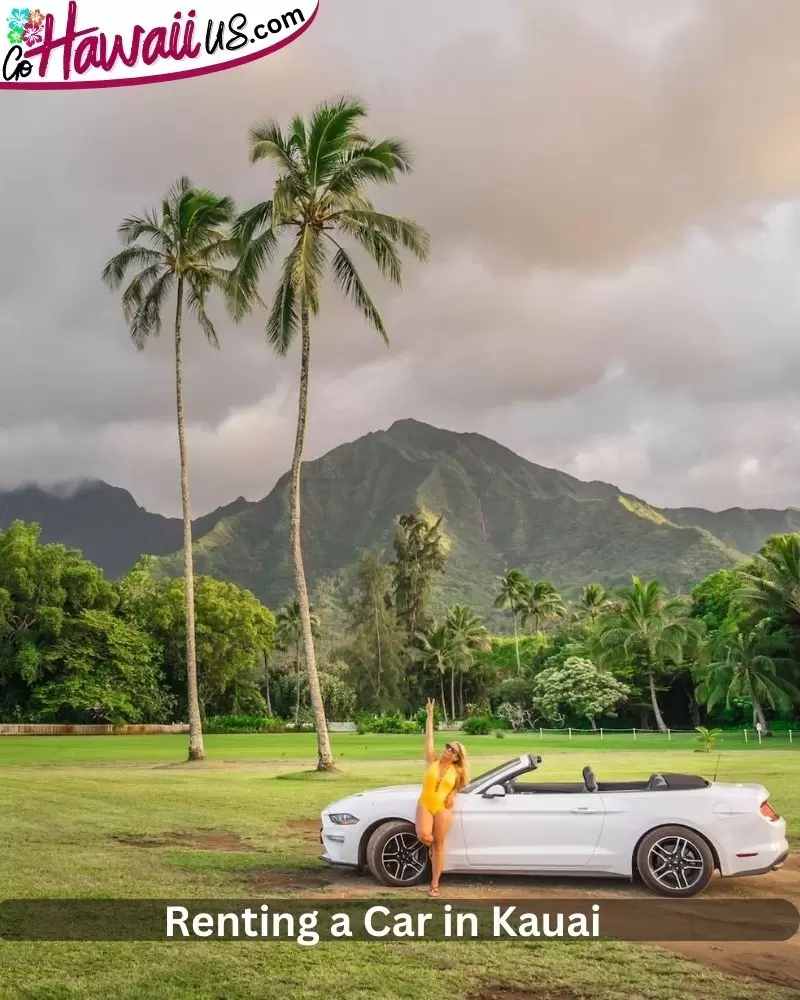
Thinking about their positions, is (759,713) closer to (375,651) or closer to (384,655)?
(384,655)

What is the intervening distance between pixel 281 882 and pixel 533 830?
8.60 ft

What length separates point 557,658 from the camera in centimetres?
7875

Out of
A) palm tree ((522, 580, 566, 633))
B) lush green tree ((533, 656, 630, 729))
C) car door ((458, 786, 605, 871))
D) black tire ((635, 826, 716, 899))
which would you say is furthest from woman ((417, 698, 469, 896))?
palm tree ((522, 580, 566, 633))

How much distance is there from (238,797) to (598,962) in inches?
518

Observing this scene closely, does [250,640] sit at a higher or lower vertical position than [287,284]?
lower

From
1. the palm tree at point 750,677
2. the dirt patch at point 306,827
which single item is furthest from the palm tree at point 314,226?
the palm tree at point 750,677

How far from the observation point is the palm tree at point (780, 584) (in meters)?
55.2

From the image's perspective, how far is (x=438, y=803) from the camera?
8.76 m

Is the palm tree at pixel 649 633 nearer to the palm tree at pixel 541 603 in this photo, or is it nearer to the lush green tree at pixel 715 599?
the lush green tree at pixel 715 599

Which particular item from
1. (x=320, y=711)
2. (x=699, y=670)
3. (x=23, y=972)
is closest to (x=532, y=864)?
(x=23, y=972)

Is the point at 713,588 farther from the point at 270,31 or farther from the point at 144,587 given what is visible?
the point at 270,31

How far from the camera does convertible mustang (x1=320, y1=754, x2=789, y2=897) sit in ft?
29.5

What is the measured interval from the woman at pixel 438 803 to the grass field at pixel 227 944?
75 centimetres

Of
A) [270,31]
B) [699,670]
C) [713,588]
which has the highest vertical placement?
[270,31]
